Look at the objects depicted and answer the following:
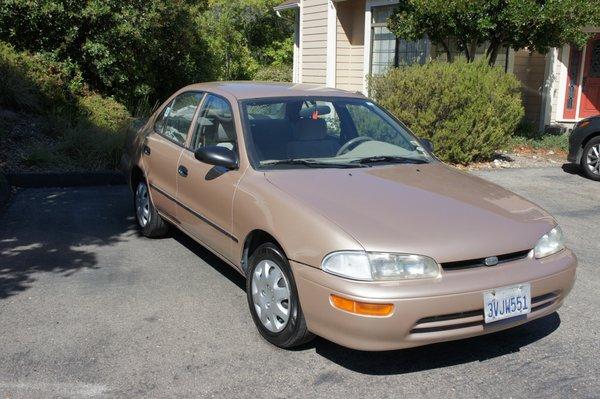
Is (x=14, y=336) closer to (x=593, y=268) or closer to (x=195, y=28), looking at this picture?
(x=593, y=268)

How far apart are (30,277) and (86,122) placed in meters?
5.77

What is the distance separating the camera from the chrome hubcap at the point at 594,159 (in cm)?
984

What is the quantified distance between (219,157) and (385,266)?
1.62 meters

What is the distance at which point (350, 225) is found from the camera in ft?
11.8

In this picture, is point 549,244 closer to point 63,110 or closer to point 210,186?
point 210,186

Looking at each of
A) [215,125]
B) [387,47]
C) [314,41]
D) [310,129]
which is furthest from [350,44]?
[310,129]

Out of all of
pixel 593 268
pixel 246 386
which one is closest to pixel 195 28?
pixel 593 268

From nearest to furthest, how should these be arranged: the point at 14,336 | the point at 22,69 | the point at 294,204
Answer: the point at 294,204, the point at 14,336, the point at 22,69

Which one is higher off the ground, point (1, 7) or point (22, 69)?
point (1, 7)

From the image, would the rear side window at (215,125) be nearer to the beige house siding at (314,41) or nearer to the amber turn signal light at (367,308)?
the amber turn signal light at (367,308)

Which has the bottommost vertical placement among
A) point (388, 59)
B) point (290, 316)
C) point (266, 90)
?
point (290, 316)

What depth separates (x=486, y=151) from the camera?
1052cm

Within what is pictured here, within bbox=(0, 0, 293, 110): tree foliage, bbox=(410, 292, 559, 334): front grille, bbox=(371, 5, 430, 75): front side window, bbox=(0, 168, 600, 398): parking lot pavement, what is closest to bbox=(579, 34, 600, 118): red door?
bbox=(371, 5, 430, 75): front side window

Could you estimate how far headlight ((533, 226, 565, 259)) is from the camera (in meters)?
3.84
